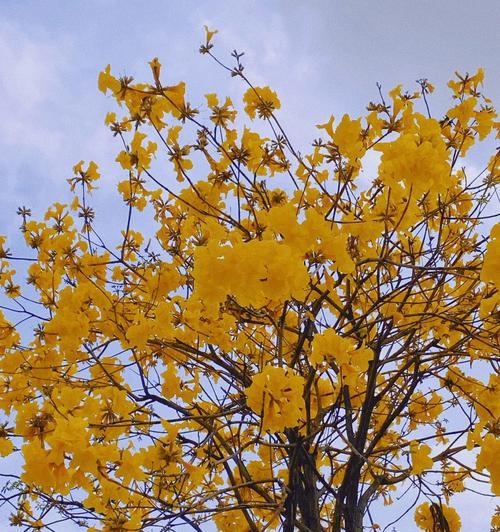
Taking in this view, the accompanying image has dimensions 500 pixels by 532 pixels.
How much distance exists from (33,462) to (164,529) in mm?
726

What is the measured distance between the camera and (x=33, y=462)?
1784mm

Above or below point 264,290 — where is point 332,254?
above

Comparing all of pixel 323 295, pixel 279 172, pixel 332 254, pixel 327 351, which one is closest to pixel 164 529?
pixel 327 351

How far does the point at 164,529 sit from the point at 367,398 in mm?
1197

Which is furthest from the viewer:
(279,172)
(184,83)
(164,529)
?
(279,172)

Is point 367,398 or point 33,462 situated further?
point 367,398

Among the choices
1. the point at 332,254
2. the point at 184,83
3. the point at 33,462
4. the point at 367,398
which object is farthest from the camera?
the point at 367,398

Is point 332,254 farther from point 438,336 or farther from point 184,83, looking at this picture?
point 438,336

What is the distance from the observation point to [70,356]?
303 cm

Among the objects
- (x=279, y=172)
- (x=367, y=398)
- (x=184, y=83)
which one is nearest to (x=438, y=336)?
(x=367, y=398)

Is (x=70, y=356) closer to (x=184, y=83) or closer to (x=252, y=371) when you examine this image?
(x=252, y=371)

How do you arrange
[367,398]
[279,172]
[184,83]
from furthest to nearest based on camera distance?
[279,172] < [367,398] < [184,83]

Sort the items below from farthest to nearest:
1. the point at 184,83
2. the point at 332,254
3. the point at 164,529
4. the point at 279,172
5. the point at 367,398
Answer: the point at 279,172
the point at 367,398
the point at 184,83
the point at 164,529
the point at 332,254

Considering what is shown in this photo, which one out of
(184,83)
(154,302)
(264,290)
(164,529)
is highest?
(184,83)
